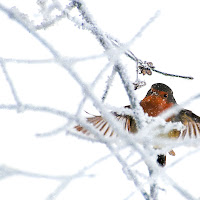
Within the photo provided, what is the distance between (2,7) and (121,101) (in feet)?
5.90

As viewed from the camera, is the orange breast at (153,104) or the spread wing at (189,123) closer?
the orange breast at (153,104)

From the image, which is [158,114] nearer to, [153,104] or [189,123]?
[153,104]

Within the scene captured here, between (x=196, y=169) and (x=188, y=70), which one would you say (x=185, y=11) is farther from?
(x=196, y=169)

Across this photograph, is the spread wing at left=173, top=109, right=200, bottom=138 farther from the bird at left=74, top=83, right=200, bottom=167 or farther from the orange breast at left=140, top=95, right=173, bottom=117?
the orange breast at left=140, top=95, right=173, bottom=117

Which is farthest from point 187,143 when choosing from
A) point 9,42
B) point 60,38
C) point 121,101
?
point 9,42

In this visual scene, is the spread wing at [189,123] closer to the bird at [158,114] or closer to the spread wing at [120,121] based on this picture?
the bird at [158,114]

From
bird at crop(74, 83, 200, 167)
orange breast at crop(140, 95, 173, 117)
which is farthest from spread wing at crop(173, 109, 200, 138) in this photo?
orange breast at crop(140, 95, 173, 117)

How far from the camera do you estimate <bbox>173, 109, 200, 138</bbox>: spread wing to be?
80.1 inches

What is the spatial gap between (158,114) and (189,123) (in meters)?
0.30

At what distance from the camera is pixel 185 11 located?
388 cm

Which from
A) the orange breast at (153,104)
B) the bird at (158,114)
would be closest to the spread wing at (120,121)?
the bird at (158,114)

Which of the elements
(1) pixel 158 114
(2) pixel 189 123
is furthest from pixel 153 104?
(2) pixel 189 123

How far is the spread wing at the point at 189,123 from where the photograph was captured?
2034 mm

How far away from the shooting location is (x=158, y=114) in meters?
1.90
